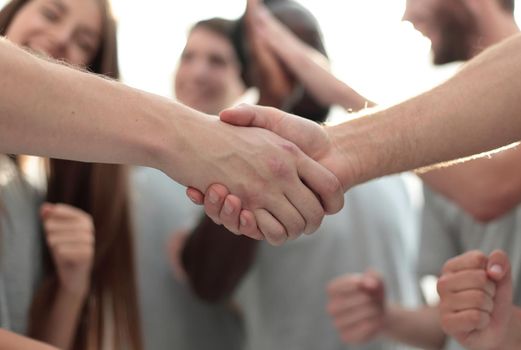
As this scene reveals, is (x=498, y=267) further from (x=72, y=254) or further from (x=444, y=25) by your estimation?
(x=72, y=254)

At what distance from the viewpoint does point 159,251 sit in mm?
1910

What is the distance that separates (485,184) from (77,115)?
0.61 meters

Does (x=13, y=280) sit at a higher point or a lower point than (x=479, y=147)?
lower

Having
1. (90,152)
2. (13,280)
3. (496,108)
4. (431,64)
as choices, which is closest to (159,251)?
(13,280)

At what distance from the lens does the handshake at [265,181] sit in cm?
115

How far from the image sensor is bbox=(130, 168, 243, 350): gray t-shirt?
1855 millimetres

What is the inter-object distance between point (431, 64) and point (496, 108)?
498 millimetres

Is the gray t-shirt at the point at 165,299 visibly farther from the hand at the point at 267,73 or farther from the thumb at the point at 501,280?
the thumb at the point at 501,280

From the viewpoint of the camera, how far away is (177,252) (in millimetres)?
1808

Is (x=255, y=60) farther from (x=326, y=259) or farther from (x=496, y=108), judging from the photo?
(x=496, y=108)

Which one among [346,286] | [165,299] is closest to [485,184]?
[346,286]

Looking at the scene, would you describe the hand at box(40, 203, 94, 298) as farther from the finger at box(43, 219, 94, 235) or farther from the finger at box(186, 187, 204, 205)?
the finger at box(186, 187, 204, 205)

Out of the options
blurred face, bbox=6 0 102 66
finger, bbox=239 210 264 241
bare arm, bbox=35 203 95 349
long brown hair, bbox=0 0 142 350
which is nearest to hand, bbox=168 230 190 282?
long brown hair, bbox=0 0 142 350

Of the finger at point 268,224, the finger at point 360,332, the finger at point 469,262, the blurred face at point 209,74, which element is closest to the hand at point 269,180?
the finger at point 268,224
